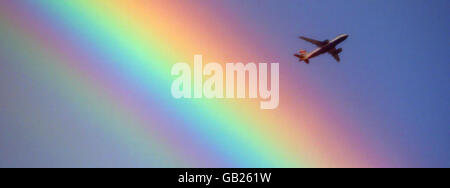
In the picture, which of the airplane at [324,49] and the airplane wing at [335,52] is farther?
the airplane wing at [335,52]

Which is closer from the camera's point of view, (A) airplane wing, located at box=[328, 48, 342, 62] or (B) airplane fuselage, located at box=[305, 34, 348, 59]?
(B) airplane fuselage, located at box=[305, 34, 348, 59]

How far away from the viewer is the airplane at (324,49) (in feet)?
268

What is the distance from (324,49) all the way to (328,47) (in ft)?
2.61

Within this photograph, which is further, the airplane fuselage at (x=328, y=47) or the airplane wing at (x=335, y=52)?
the airplane wing at (x=335, y=52)

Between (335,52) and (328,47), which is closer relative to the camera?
(328,47)

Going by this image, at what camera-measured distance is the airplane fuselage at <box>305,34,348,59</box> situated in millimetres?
81238

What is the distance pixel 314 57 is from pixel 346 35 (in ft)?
23.6

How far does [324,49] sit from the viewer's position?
277ft

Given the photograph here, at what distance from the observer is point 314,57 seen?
86.2m

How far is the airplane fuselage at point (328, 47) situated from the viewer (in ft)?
267

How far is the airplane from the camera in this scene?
8171 cm
